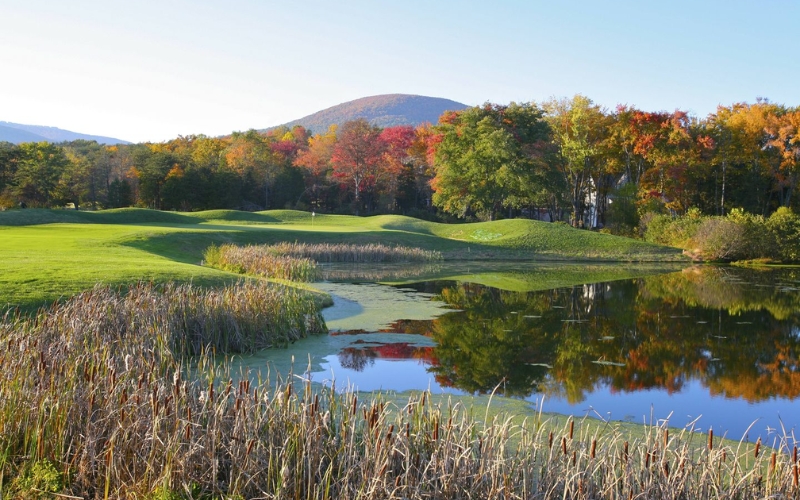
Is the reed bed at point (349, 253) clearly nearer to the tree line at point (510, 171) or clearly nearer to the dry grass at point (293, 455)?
the tree line at point (510, 171)

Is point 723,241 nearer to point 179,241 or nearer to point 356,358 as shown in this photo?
point 179,241

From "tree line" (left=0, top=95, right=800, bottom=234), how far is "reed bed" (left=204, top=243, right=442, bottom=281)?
18.1m

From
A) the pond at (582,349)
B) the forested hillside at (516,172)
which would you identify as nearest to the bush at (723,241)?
the forested hillside at (516,172)

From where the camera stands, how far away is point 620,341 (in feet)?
47.5

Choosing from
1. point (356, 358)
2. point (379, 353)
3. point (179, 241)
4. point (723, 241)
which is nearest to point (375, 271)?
point (179, 241)

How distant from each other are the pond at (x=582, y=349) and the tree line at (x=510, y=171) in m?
26.6

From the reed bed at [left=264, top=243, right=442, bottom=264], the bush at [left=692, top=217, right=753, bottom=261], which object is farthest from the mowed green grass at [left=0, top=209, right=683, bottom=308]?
the reed bed at [left=264, top=243, right=442, bottom=264]

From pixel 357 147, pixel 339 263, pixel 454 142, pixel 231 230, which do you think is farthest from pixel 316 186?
pixel 339 263

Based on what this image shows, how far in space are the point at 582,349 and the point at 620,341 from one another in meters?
1.51

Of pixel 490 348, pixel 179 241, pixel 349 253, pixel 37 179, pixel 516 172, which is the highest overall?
pixel 516 172

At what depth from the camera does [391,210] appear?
6538 centimetres

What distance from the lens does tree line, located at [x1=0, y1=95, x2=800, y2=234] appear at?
4850 centimetres

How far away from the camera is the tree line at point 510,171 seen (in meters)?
48.5

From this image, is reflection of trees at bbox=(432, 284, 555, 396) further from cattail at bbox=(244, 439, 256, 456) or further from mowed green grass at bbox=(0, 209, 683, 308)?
mowed green grass at bbox=(0, 209, 683, 308)
